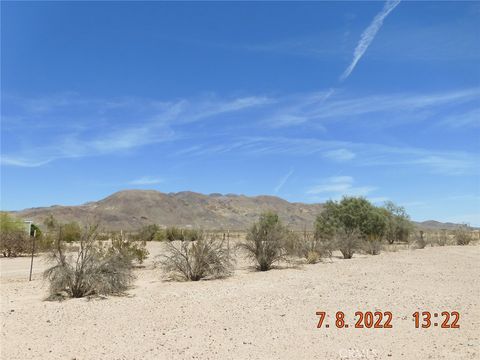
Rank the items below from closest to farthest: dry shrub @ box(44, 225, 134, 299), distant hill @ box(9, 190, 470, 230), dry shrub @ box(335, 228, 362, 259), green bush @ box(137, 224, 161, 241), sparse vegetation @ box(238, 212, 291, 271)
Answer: dry shrub @ box(44, 225, 134, 299), sparse vegetation @ box(238, 212, 291, 271), dry shrub @ box(335, 228, 362, 259), green bush @ box(137, 224, 161, 241), distant hill @ box(9, 190, 470, 230)

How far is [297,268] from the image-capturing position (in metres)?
20.4

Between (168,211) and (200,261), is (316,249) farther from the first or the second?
(168,211)

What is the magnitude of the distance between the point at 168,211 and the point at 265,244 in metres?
102

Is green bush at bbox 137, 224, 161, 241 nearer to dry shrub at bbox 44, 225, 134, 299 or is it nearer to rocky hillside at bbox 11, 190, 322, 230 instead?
dry shrub at bbox 44, 225, 134, 299

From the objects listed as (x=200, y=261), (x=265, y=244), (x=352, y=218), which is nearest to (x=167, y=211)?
(x=352, y=218)

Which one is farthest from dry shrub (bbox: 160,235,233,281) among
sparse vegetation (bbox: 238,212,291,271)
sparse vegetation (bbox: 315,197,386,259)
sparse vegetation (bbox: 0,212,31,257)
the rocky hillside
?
the rocky hillside

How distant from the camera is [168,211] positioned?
395ft

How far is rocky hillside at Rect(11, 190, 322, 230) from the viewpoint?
358ft

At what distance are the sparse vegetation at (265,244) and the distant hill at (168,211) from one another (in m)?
75.1

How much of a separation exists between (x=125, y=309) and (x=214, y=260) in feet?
20.6

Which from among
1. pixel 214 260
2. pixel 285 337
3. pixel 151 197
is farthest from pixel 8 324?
pixel 151 197

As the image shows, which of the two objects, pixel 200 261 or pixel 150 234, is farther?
pixel 150 234

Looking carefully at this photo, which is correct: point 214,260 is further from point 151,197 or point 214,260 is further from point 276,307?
point 151,197

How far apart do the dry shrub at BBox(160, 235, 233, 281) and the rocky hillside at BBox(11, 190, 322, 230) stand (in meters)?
A: 81.3
